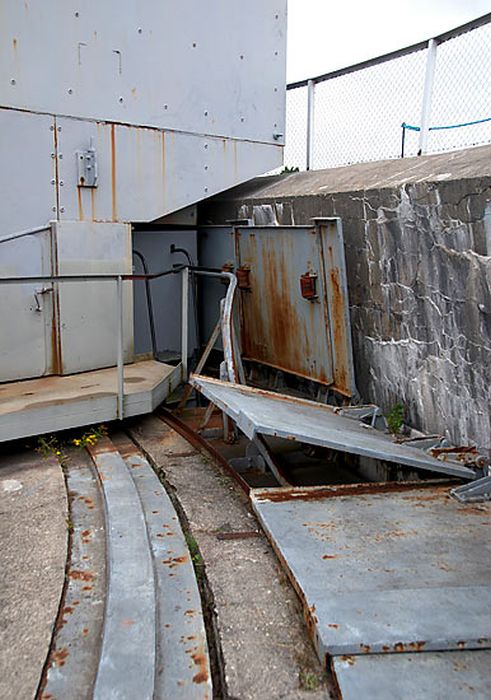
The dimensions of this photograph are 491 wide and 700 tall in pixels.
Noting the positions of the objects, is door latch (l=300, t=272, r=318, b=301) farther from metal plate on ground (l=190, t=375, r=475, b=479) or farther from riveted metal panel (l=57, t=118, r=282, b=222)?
riveted metal panel (l=57, t=118, r=282, b=222)

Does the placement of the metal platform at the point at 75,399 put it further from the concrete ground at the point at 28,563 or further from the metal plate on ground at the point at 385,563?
the metal plate on ground at the point at 385,563

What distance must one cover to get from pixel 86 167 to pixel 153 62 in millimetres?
1075

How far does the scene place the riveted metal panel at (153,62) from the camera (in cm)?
488

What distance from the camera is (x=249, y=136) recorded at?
6238 mm

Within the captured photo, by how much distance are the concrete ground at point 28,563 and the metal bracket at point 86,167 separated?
2.28 meters

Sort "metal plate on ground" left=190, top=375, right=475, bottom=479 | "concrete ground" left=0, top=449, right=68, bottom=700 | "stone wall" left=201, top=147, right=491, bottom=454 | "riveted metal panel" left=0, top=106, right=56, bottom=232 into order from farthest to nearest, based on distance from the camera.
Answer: "riveted metal panel" left=0, top=106, right=56, bottom=232 < "stone wall" left=201, top=147, right=491, bottom=454 < "metal plate on ground" left=190, top=375, right=475, bottom=479 < "concrete ground" left=0, top=449, right=68, bottom=700

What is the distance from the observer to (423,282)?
13.3 ft

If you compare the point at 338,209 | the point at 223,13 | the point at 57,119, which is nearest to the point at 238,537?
the point at 338,209

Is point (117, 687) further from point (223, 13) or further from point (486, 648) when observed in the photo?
point (223, 13)

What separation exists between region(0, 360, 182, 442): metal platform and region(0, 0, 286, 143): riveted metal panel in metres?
2.08

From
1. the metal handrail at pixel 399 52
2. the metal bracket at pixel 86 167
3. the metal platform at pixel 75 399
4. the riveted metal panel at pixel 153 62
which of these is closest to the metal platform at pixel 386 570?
the metal platform at pixel 75 399

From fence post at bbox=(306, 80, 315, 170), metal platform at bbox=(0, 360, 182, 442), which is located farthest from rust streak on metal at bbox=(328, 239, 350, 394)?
fence post at bbox=(306, 80, 315, 170)

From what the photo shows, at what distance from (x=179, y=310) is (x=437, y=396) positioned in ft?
11.6

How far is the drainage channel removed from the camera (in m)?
2.07
